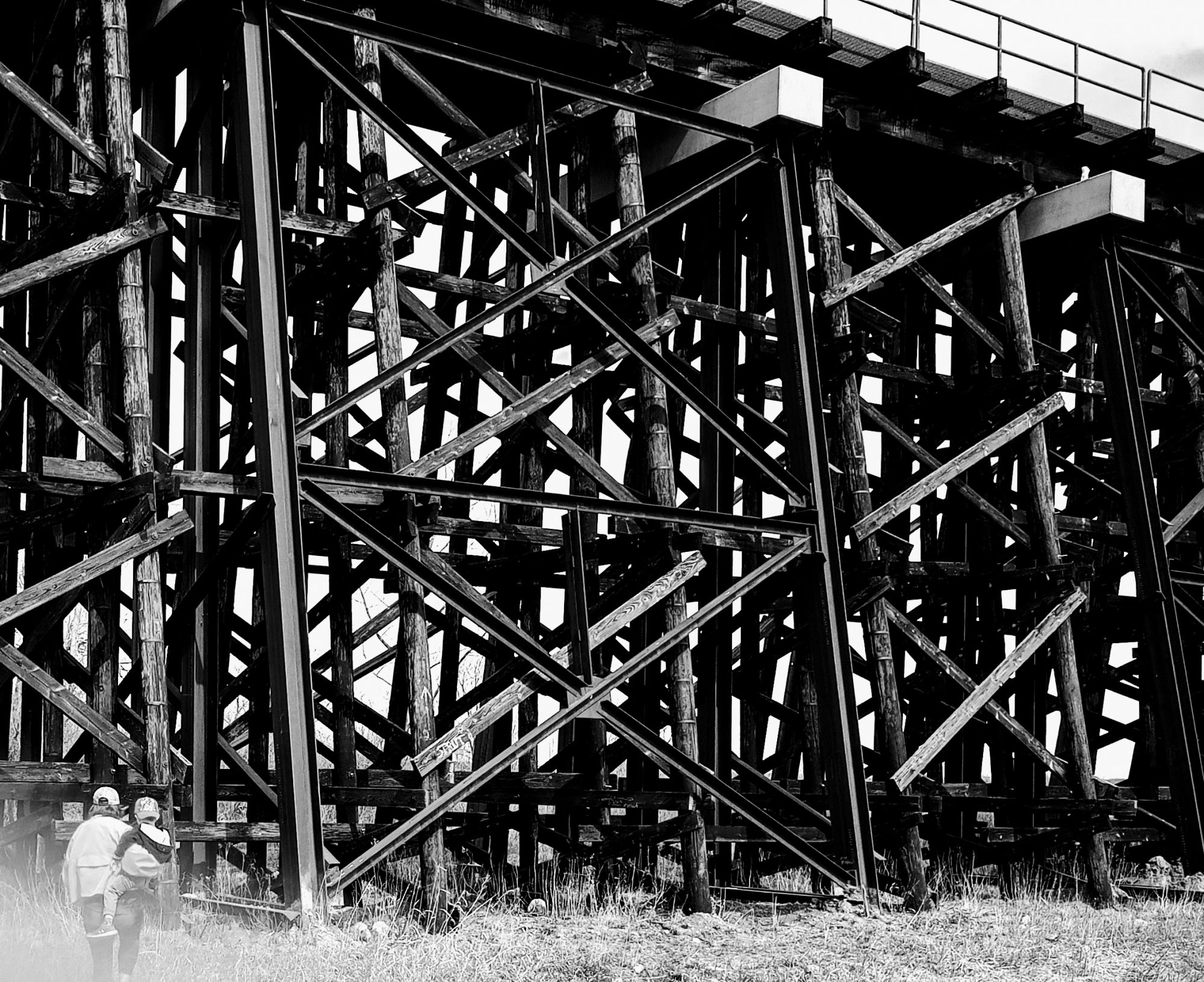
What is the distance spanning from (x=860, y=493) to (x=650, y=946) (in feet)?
12.5

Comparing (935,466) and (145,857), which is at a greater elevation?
(935,466)

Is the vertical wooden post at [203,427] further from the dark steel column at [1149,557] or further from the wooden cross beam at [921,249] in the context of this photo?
the dark steel column at [1149,557]

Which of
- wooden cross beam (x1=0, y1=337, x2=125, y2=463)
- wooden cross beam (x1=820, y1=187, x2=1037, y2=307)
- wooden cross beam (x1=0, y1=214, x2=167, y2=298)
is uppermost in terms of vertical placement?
wooden cross beam (x1=820, y1=187, x2=1037, y2=307)

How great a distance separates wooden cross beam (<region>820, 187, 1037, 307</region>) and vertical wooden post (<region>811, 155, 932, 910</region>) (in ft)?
0.50

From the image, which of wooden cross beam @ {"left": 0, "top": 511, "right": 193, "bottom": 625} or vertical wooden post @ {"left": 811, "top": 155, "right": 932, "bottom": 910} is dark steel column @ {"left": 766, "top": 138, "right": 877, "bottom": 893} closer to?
vertical wooden post @ {"left": 811, "top": 155, "right": 932, "bottom": 910}

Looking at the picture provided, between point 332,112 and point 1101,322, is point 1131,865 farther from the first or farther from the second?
point 332,112

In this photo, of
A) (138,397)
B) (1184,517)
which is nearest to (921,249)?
(1184,517)

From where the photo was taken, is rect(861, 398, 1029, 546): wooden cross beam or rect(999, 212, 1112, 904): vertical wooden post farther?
rect(999, 212, 1112, 904): vertical wooden post

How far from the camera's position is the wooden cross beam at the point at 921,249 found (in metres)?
11.2

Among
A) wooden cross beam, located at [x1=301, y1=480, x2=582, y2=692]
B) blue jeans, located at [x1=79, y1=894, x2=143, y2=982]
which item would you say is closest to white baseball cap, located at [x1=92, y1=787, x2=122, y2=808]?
blue jeans, located at [x1=79, y1=894, x2=143, y2=982]

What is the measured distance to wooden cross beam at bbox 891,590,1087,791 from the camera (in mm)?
10617

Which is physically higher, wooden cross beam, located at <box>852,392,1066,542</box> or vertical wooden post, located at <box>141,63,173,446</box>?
vertical wooden post, located at <box>141,63,173,446</box>

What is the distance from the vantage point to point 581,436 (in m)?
11.3

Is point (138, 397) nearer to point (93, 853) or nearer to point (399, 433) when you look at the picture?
point (399, 433)
